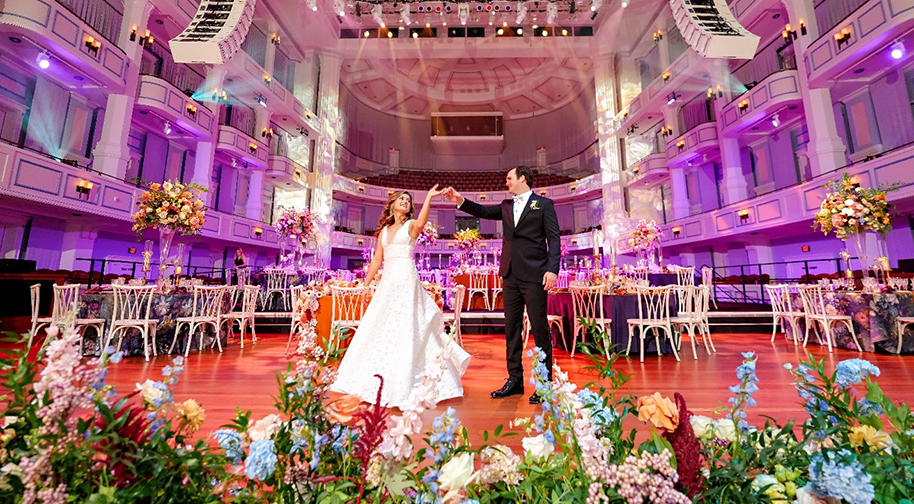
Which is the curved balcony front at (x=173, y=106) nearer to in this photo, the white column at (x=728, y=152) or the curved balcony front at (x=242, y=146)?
the curved balcony front at (x=242, y=146)

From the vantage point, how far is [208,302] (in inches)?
194

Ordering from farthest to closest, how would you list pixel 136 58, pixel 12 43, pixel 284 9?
1. pixel 284 9
2. pixel 136 58
3. pixel 12 43

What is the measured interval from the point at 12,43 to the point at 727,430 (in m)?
11.1

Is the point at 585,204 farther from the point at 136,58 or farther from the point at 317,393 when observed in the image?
the point at 317,393

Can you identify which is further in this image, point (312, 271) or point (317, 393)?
point (312, 271)

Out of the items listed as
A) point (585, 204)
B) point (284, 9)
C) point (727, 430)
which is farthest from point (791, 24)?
point (284, 9)

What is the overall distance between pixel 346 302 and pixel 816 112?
33.0 feet

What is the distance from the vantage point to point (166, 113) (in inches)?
342

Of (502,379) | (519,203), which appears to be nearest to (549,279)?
(519,203)

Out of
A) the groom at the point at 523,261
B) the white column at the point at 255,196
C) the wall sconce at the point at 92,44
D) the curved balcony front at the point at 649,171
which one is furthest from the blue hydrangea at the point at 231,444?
Answer: the curved balcony front at the point at 649,171

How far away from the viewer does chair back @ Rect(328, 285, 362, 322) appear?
3.85m

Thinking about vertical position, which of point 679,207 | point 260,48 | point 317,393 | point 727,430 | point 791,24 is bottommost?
point 727,430

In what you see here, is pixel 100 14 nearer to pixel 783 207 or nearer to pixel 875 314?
pixel 875 314

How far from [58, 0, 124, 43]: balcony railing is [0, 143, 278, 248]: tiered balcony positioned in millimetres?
3336
